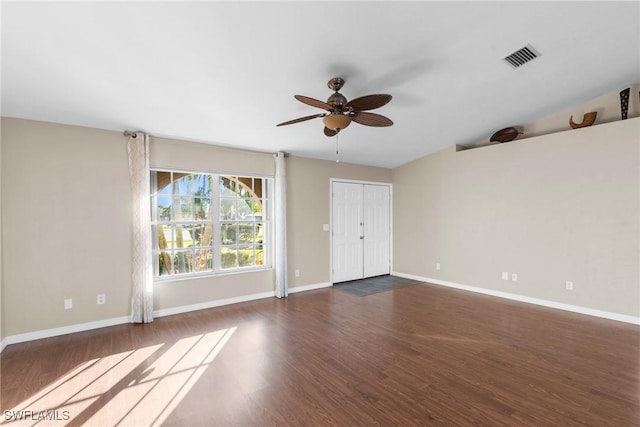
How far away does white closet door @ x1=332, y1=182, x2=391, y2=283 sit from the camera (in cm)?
598

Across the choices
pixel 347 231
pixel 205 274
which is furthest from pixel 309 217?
pixel 205 274

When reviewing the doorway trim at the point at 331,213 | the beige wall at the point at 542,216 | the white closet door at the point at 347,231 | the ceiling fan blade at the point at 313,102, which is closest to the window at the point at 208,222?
the doorway trim at the point at 331,213

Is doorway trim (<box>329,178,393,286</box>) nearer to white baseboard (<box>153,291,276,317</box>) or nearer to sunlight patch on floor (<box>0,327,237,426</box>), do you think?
white baseboard (<box>153,291,276,317</box>)

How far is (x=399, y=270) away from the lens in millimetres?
6711

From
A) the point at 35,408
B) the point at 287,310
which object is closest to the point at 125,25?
the point at 35,408

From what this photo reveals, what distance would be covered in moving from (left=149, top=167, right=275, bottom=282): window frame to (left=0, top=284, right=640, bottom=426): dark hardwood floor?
749 millimetres

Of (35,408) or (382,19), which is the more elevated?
(382,19)

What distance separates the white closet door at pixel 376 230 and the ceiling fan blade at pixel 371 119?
11.1 feet

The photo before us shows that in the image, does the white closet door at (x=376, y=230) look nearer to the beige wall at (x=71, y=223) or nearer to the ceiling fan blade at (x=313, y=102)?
the beige wall at (x=71, y=223)

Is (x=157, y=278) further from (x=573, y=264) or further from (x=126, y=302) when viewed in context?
(x=573, y=264)

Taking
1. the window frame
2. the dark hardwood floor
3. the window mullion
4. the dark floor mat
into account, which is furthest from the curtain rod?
the dark floor mat

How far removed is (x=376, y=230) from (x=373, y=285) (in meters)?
1.36

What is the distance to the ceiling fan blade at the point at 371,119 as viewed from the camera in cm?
287

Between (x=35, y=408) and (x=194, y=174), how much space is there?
313cm
